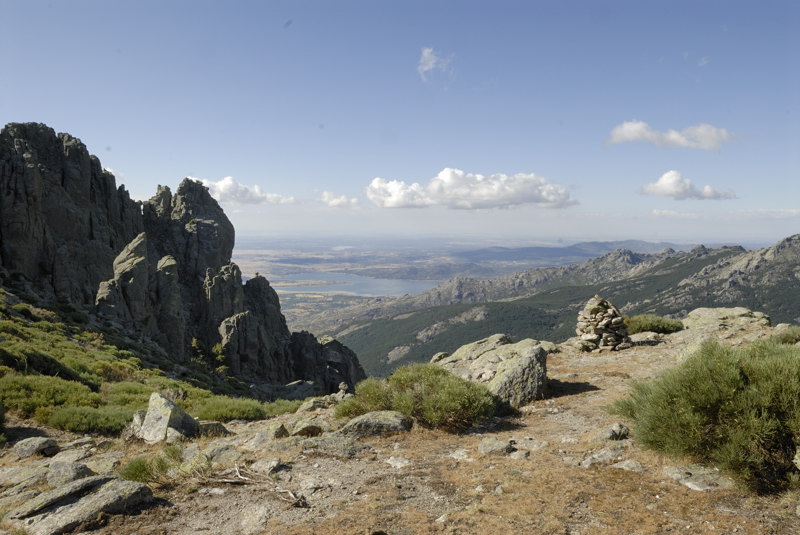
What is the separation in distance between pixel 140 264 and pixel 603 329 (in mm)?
57990

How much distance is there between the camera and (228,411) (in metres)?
17.2

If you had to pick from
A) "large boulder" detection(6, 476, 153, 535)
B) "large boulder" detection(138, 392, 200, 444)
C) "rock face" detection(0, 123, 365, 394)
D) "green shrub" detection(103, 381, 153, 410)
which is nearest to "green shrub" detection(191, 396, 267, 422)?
"green shrub" detection(103, 381, 153, 410)

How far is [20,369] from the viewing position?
1817 centimetres

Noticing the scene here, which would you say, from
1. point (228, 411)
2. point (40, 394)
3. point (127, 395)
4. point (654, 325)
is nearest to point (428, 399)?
point (228, 411)

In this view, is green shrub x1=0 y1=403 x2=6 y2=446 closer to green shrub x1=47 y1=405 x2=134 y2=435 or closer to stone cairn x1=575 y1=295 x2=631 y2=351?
green shrub x1=47 y1=405 x2=134 y2=435

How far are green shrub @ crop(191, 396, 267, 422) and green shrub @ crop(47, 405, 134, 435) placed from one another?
278cm

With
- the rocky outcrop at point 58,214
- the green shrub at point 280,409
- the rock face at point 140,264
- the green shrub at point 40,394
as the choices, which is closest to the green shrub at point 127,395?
the green shrub at point 40,394

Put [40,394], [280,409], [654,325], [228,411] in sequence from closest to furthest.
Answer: [40,394]
[228,411]
[280,409]
[654,325]

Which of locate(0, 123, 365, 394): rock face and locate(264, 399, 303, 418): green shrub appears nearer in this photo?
locate(264, 399, 303, 418): green shrub

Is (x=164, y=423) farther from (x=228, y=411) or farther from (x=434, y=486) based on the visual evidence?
(x=434, y=486)

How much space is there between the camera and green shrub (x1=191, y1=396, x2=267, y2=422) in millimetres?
16922

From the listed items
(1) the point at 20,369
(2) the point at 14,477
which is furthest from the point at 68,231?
(2) the point at 14,477

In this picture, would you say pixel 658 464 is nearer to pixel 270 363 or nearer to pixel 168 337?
pixel 168 337

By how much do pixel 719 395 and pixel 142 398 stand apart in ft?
73.4
